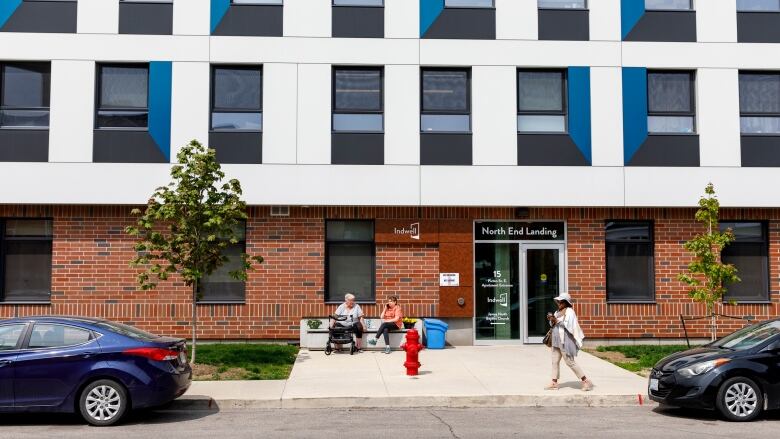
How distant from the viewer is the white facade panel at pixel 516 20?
17484 mm

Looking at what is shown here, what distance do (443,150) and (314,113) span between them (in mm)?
3078

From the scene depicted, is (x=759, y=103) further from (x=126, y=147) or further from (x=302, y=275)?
(x=126, y=147)

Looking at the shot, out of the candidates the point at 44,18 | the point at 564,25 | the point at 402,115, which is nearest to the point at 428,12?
the point at 402,115

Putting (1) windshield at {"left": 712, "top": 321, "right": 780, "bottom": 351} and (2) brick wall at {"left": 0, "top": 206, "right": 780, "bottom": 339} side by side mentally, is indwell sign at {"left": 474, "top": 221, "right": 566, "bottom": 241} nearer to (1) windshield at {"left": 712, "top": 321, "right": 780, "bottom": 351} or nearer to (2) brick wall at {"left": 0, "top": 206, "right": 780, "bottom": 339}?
(2) brick wall at {"left": 0, "top": 206, "right": 780, "bottom": 339}

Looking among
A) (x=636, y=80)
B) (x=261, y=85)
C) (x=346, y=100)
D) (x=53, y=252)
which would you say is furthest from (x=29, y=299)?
(x=636, y=80)

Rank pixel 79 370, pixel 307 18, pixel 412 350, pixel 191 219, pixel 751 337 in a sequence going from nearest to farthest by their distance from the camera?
pixel 79 370, pixel 751 337, pixel 412 350, pixel 191 219, pixel 307 18

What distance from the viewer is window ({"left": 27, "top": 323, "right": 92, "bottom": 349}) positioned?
9906 mm

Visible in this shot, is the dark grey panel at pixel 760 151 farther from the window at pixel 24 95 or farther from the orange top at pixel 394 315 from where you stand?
the window at pixel 24 95

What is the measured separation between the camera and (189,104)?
16828 millimetres

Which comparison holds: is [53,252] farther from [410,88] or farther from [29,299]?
[410,88]

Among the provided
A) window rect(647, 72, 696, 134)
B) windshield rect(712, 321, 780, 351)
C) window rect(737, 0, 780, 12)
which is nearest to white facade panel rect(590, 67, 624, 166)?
window rect(647, 72, 696, 134)

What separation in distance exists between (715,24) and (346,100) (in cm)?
892

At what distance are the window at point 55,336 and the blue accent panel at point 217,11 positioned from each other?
910 cm

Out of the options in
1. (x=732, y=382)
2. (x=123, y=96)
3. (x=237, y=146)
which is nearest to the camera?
(x=732, y=382)
